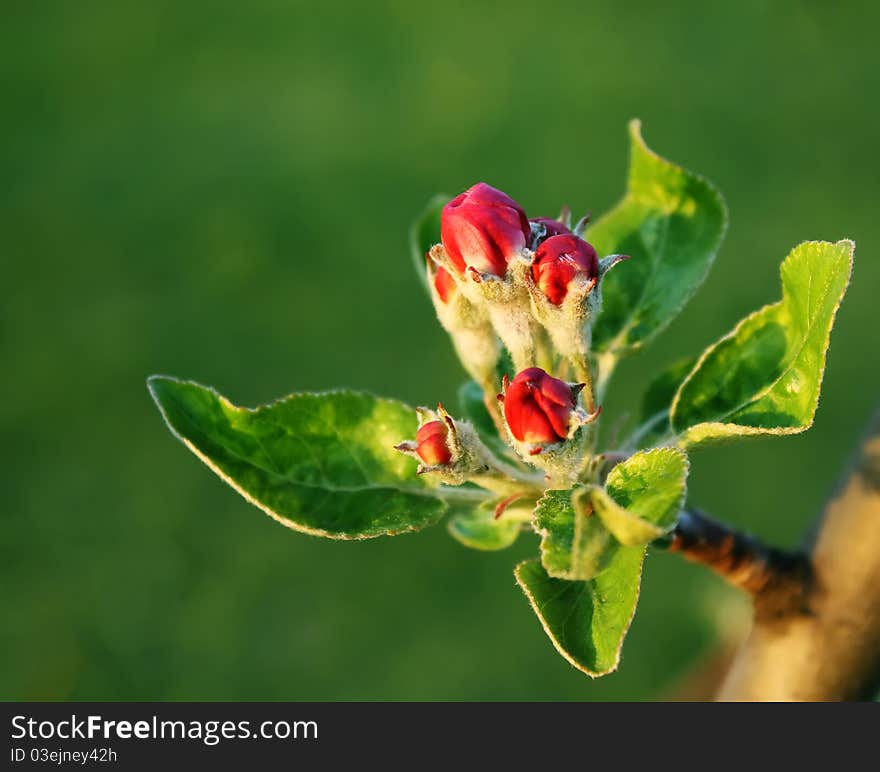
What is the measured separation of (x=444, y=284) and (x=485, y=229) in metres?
0.11

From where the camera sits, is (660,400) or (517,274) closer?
(517,274)

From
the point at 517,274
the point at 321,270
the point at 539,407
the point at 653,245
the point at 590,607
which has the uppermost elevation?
the point at 321,270

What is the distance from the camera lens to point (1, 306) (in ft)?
12.8

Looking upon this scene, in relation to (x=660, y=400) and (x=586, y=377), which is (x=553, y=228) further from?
(x=660, y=400)

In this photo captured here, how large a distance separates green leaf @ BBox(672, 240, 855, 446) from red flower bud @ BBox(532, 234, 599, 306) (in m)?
0.16

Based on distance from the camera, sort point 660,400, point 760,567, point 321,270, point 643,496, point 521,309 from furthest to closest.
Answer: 1. point 321,270
2. point 660,400
3. point 760,567
4. point 521,309
5. point 643,496

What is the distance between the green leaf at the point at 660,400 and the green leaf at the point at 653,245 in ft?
0.17

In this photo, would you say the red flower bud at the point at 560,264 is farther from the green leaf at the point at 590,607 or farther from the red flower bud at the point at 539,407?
the green leaf at the point at 590,607

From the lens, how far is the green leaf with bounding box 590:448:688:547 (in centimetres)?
77

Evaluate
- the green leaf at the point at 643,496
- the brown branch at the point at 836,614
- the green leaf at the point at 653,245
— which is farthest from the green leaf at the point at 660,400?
the green leaf at the point at 643,496

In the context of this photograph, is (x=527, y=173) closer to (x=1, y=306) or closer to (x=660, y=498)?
(x=1, y=306)

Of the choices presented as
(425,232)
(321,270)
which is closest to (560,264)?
(425,232)

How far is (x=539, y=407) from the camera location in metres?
0.85
